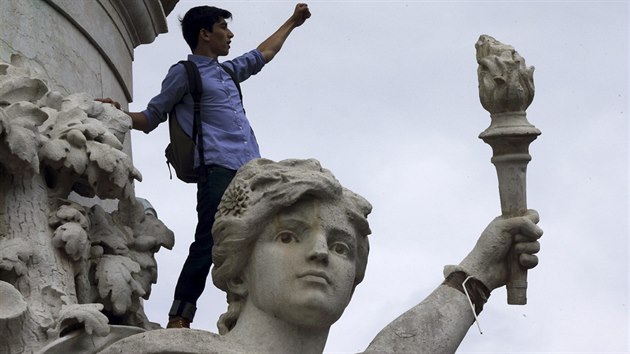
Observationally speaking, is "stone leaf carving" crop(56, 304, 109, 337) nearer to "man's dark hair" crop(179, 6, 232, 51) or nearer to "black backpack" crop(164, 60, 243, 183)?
"black backpack" crop(164, 60, 243, 183)

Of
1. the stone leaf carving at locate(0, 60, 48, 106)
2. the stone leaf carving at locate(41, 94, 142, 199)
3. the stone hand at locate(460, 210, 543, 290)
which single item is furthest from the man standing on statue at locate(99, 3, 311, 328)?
the stone hand at locate(460, 210, 543, 290)

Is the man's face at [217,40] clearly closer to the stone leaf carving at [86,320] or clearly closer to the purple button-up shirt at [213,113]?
the purple button-up shirt at [213,113]

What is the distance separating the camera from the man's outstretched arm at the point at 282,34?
68.1 feet

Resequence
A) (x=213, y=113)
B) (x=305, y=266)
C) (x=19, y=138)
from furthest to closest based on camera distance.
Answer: (x=213, y=113) < (x=19, y=138) < (x=305, y=266)

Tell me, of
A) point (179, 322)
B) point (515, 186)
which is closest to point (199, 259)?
point (179, 322)

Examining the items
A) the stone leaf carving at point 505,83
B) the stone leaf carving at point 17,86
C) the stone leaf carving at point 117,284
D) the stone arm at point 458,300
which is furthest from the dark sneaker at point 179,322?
Result: the stone leaf carving at point 505,83

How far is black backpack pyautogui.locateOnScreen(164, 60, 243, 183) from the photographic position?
64.6ft

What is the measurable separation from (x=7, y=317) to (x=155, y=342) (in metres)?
0.81

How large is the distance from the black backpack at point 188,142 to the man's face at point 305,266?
1537 millimetres

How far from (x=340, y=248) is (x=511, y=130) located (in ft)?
5.07

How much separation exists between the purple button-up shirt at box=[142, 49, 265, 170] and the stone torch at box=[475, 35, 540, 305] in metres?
1.49

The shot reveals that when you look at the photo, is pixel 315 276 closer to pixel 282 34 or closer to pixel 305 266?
pixel 305 266

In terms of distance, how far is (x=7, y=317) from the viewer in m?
17.8

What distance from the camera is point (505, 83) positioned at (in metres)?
19.2
